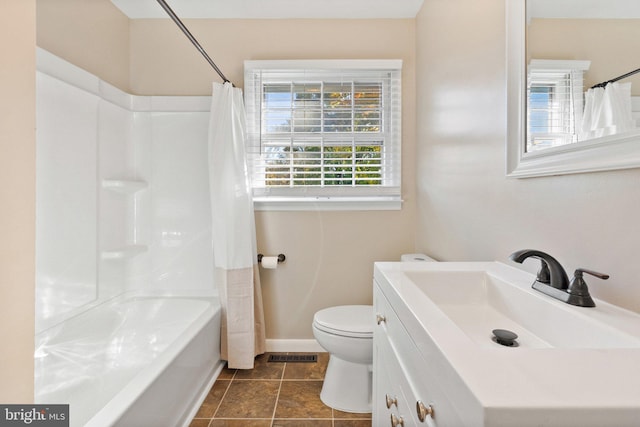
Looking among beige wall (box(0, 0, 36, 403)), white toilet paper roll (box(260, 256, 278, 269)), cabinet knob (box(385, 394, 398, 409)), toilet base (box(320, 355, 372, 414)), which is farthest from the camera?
white toilet paper roll (box(260, 256, 278, 269))

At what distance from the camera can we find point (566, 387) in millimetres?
413

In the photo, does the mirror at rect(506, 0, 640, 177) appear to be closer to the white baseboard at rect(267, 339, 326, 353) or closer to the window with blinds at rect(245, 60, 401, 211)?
the window with blinds at rect(245, 60, 401, 211)

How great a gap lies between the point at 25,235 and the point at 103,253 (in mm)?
1734

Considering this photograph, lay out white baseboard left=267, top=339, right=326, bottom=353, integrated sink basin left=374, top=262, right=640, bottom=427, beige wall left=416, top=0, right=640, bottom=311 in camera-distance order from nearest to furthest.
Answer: integrated sink basin left=374, top=262, right=640, bottom=427
beige wall left=416, top=0, right=640, bottom=311
white baseboard left=267, top=339, right=326, bottom=353

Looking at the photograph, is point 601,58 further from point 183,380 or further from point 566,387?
point 183,380

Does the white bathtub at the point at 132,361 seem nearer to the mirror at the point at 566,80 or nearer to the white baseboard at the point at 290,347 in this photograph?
the white baseboard at the point at 290,347

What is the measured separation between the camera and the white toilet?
1.57 metres

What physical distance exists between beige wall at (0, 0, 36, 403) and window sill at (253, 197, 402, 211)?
64.6 inches

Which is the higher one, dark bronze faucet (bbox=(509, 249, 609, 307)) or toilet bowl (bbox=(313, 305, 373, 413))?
dark bronze faucet (bbox=(509, 249, 609, 307))

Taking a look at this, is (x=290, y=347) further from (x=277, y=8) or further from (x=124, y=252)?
(x=277, y=8)

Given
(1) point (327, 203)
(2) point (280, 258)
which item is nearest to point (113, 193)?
(2) point (280, 258)

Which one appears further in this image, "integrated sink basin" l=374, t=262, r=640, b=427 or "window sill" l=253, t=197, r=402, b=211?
"window sill" l=253, t=197, r=402, b=211

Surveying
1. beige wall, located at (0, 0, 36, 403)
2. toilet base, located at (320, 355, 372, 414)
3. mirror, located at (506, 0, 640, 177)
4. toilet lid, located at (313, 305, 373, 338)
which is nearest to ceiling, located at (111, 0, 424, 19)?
mirror, located at (506, 0, 640, 177)

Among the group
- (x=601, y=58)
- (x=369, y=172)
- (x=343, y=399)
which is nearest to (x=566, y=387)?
(x=601, y=58)
